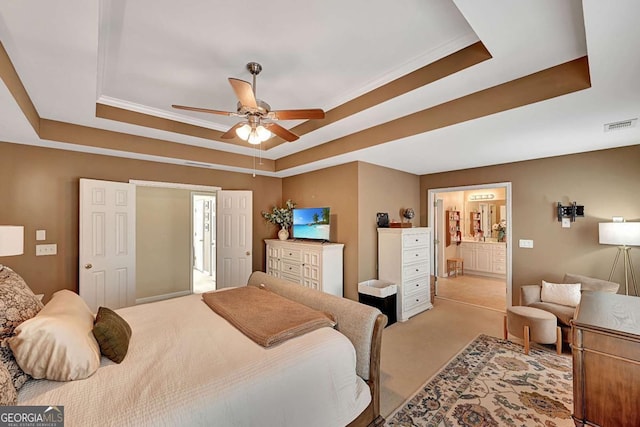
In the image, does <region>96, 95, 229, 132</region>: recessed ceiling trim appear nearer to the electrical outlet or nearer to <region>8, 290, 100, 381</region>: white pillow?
the electrical outlet

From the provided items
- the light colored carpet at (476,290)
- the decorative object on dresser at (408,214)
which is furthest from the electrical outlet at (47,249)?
the light colored carpet at (476,290)

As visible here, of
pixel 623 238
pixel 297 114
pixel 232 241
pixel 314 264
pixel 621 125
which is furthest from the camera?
pixel 232 241

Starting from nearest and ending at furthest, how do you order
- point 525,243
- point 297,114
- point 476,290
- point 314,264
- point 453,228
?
point 297,114
point 314,264
point 525,243
point 476,290
point 453,228

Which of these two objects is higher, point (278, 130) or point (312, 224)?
point (278, 130)

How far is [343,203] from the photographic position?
419 cm

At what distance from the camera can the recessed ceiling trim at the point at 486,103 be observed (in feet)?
6.25

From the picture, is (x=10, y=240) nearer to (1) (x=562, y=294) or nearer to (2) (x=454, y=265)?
(1) (x=562, y=294)

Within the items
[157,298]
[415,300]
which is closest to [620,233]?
[415,300]

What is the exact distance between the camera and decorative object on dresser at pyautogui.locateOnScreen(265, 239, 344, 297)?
12.7ft

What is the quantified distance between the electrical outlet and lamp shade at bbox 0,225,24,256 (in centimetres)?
143

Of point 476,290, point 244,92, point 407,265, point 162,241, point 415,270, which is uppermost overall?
point 244,92

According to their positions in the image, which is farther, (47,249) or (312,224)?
(312,224)

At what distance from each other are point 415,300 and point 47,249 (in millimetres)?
5050

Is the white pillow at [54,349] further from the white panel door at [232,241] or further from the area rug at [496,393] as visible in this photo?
the white panel door at [232,241]
